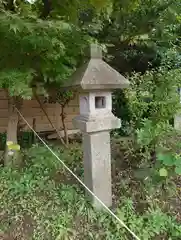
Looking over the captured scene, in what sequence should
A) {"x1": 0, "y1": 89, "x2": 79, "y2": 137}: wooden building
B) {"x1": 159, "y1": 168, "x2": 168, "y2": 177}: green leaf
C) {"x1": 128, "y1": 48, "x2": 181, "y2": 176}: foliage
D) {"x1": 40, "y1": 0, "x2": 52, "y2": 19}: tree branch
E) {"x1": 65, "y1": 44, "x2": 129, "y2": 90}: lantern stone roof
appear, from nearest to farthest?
{"x1": 65, "y1": 44, "x2": 129, "y2": 90}: lantern stone roof, {"x1": 159, "y1": 168, "x2": 168, "y2": 177}: green leaf, {"x1": 128, "y1": 48, "x2": 181, "y2": 176}: foliage, {"x1": 40, "y1": 0, "x2": 52, "y2": 19}: tree branch, {"x1": 0, "y1": 89, "x2": 79, "y2": 137}: wooden building

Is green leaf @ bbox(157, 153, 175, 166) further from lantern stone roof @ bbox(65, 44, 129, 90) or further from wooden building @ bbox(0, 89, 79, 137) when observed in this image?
wooden building @ bbox(0, 89, 79, 137)

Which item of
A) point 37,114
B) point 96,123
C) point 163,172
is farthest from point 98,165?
point 37,114

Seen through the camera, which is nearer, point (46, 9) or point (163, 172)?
point (163, 172)

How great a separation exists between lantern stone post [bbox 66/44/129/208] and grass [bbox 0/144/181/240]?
21cm

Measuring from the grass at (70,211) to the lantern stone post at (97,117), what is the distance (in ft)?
0.70

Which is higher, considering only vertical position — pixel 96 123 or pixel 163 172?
pixel 96 123

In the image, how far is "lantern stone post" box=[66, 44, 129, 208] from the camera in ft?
7.68

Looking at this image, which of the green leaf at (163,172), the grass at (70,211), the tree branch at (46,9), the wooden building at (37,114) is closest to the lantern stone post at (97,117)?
Result: the grass at (70,211)

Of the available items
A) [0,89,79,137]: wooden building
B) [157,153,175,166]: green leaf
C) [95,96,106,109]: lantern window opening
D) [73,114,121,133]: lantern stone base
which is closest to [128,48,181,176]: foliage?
[157,153,175,166]: green leaf

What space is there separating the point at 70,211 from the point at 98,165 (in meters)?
0.57

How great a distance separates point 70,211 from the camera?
8.13 feet

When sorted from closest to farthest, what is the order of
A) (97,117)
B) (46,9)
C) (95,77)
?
(95,77) → (97,117) → (46,9)

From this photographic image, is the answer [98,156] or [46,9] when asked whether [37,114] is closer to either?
[46,9]

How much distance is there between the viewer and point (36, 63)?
284cm
